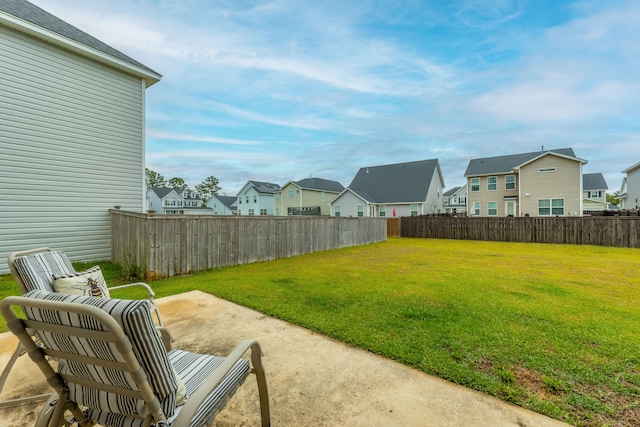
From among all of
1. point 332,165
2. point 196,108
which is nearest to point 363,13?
point 196,108

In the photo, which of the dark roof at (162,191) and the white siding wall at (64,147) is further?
the dark roof at (162,191)

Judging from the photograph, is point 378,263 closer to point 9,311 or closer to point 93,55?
point 9,311

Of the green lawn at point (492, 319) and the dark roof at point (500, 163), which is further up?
the dark roof at point (500, 163)

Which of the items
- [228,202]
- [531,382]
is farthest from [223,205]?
[531,382]

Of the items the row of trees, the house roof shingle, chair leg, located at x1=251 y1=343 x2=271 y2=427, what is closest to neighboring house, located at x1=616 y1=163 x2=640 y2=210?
chair leg, located at x1=251 y1=343 x2=271 y2=427

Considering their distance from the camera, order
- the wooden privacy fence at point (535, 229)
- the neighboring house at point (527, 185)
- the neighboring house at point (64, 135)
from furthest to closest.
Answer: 1. the neighboring house at point (527, 185)
2. the wooden privacy fence at point (535, 229)
3. the neighboring house at point (64, 135)

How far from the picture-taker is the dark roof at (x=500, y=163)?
22573mm

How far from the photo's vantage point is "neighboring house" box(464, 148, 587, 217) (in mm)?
19562

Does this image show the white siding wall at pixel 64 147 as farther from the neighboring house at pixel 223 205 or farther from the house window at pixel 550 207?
the neighboring house at pixel 223 205

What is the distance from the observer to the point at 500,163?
78.1 ft

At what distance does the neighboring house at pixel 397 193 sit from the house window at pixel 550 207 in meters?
8.44

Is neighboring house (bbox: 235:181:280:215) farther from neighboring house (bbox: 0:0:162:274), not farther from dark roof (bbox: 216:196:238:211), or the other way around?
neighboring house (bbox: 0:0:162:274)

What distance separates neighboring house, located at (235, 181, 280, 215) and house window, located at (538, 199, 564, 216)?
28.4 m

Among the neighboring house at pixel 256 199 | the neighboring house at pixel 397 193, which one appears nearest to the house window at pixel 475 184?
the neighboring house at pixel 397 193
